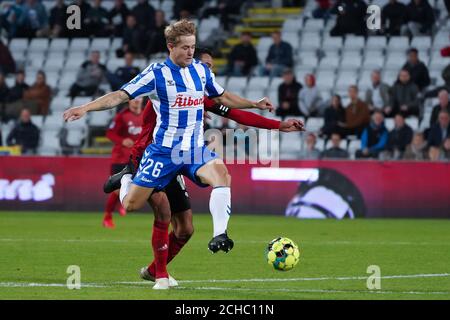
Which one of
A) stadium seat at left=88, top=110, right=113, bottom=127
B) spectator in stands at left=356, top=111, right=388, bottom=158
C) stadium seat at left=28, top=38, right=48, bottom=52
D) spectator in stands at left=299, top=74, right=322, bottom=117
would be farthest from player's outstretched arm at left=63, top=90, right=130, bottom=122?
stadium seat at left=28, top=38, right=48, bottom=52

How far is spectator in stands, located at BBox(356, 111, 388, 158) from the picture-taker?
21062mm

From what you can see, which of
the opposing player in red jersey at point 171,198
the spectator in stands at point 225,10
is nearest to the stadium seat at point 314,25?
the spectator in stands at point 225,10

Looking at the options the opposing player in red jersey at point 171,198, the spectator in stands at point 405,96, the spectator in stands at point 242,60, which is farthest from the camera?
the spectator in stands at point 242,60

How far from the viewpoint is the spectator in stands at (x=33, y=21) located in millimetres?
27047

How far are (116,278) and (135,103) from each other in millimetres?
7165

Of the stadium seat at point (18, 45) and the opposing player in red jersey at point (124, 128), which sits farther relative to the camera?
the stadium seat at point (18, 45)

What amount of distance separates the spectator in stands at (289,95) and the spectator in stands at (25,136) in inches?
185

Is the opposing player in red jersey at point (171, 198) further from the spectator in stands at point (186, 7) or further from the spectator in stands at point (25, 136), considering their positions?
the spectator in stands at point (186, 7)

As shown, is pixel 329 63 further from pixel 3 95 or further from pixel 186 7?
pixel 3 95

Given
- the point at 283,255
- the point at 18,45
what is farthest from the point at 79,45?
the point at 283,255

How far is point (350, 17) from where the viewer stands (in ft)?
78.2
